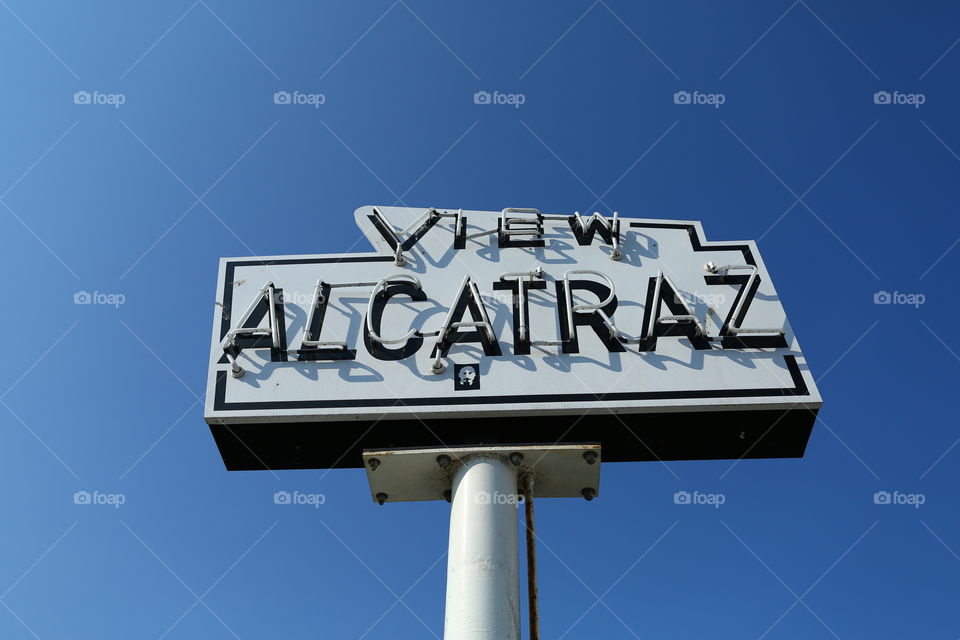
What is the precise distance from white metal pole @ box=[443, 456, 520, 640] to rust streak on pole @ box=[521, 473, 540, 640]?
21cm

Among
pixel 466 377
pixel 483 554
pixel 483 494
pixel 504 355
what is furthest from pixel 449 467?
pixel 504 355

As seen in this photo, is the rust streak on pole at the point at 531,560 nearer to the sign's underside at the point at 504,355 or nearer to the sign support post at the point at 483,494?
the sign support post at the point at 483,494

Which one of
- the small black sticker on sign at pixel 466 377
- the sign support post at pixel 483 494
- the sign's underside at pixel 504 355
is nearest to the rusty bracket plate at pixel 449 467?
the sign support post at pixel 483 494

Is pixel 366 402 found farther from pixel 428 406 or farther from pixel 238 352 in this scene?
pixel 238 352

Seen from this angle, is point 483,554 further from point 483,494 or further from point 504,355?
point 504,355

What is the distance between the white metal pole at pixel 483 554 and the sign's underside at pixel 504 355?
1.75ft

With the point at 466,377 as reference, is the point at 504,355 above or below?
above

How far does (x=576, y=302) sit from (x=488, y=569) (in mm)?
3235

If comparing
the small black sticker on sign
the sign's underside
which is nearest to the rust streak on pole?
the sign's underside

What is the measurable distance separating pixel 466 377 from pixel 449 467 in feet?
2.92

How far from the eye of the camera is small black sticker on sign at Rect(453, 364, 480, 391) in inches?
319

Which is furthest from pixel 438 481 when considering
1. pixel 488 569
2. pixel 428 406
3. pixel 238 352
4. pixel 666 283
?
pixel 666 283

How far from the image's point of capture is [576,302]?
29.7 ft

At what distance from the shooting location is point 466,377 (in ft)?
26.9
